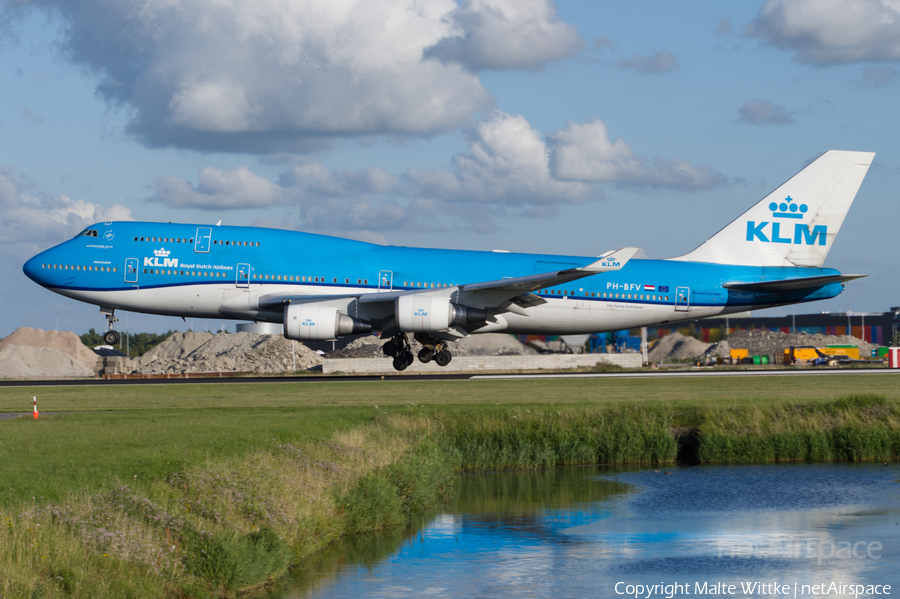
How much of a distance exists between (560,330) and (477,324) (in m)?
4.65

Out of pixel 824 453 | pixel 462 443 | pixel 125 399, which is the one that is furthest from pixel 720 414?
pixel 125 399

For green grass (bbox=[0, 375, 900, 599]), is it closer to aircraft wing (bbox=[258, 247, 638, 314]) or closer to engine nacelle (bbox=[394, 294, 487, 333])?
engine nacelle (bbox=[394, 294, 487, 333])

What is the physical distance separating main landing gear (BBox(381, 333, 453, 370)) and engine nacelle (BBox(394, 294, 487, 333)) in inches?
124

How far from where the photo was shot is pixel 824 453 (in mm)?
27141

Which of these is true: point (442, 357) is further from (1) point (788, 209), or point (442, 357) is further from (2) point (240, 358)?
(2) point (240, 358)

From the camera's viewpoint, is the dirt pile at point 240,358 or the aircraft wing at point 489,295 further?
the dirt pile at point 240,358

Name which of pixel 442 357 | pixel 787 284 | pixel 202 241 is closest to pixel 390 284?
pixel 442 357

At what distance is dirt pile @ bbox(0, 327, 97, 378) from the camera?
78750 millimetres

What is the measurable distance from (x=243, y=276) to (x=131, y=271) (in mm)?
4736

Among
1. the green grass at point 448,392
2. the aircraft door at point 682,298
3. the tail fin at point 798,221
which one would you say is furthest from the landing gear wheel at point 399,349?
the tail fin at point 798,221

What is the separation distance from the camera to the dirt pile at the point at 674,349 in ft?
333

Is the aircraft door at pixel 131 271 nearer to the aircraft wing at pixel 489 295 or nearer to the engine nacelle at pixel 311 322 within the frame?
the aircraft wing at pixel 489 295

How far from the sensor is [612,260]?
117 feet

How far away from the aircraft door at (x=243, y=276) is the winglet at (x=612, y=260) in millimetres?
14274
